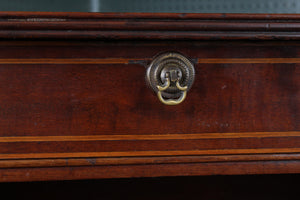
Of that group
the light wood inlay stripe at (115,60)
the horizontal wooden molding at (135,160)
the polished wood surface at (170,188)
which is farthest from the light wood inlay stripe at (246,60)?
the polished wood surface at (170,188)

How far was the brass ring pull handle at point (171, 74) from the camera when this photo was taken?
1.07ft

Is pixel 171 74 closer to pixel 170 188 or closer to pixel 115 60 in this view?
pixel 115 60

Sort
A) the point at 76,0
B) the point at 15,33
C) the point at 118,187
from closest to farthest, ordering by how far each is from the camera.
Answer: the point at 15,33, the point at 76,0, the point at 118,187

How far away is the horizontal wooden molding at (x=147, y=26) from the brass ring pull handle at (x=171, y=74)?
0.9 inches

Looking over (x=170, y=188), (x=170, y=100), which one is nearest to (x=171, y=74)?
(x=170, y=100)

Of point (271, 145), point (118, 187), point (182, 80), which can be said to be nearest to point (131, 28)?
point (182, 80)

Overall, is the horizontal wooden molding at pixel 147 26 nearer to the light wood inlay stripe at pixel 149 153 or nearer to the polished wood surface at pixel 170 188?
the light wood inlay stripe at pixel 149 153

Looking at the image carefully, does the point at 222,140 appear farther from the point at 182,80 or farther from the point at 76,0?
the point at 76,0

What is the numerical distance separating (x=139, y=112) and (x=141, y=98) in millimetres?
15

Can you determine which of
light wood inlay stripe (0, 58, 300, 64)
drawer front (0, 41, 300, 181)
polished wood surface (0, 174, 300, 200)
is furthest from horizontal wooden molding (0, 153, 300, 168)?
polished wood surface (0, 174, 300, 200)

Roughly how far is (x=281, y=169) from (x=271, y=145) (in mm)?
30

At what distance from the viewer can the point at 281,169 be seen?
36cm

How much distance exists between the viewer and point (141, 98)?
1.11ft

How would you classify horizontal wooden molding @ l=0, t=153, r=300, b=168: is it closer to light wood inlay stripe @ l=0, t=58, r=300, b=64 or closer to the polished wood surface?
light wood inlay stripe @ l=0, t=58, r=300, b=64
